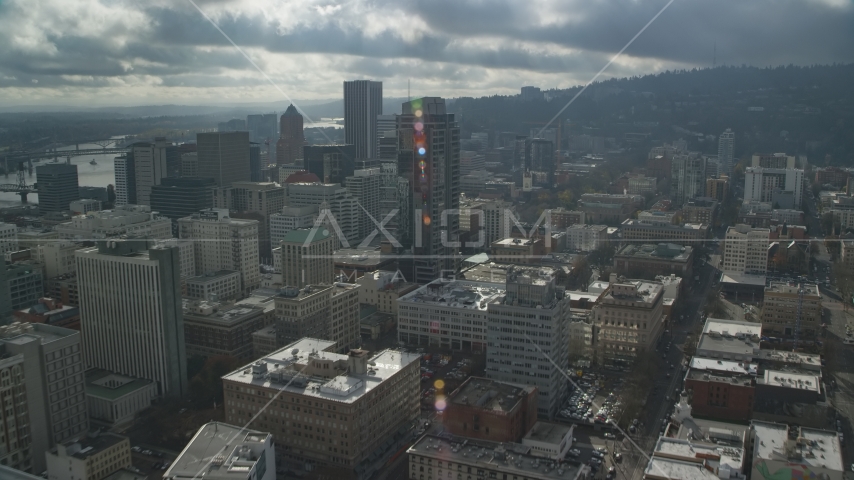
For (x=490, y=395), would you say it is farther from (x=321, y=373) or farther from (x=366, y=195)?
(x=366, y=195)

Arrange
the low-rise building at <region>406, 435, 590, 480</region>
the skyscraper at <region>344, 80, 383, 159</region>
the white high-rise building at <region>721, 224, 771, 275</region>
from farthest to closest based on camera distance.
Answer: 1. the skyscraper at <region>344, 80, 383, 159</region>
2. the white high-rise building at <region>721, 224, 771, 275</region>
3. the low-rise building at <region>406, 435, 590, 480</region>

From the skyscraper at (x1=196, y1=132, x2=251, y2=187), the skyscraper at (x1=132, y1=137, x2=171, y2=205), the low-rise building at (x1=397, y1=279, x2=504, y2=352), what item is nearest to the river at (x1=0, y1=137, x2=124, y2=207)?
the skyscraper at (x1=132, y1=137, x2=171, y2=205)

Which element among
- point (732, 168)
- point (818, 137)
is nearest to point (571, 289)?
point (732, 168)

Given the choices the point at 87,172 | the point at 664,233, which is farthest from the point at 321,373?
the point at 87,172

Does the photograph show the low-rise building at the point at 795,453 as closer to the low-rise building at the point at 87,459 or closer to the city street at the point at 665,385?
the city street at the point at 665,385

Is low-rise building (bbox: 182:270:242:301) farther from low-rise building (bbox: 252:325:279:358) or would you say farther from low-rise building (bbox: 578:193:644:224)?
low-rise building (bbox: 578:193:644:224)

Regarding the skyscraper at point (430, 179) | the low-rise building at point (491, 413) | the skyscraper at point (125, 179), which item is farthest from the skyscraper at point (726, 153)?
the low-rise building at point (491, 413)
